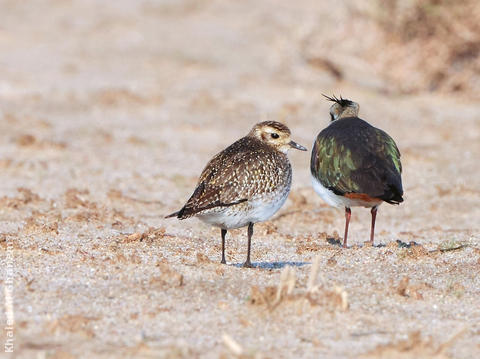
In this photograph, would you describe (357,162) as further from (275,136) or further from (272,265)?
(272,265)

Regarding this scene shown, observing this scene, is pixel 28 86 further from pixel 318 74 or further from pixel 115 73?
pixel 318 74

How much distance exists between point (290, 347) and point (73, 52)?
14.9 m

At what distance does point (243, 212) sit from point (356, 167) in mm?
1469

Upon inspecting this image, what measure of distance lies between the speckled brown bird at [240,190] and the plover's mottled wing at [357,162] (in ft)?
2.44

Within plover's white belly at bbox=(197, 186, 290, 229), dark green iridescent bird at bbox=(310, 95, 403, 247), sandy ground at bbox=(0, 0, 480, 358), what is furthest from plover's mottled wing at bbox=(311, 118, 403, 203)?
plover's white belly at bbox=(197, 186, 290, 229)

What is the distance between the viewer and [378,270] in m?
6.63

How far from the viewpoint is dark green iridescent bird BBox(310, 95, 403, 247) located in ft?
24.2

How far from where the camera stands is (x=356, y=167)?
759 cm

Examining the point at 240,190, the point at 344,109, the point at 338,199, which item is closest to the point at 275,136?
the point at 338,199

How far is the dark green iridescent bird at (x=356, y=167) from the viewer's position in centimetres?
737

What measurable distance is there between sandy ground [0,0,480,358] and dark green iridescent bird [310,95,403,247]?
17.9 inches

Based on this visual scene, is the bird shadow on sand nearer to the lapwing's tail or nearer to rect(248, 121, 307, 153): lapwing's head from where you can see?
the lapwing's tail

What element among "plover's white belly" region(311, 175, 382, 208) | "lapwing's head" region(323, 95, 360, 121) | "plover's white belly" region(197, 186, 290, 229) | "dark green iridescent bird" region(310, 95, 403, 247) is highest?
"lapwing's head" region(323, 95, 360, 121)

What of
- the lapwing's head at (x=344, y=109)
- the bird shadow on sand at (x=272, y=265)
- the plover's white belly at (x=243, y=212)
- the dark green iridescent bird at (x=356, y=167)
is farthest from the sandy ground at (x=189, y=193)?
the lapwing's head at (x=344, y=109)
